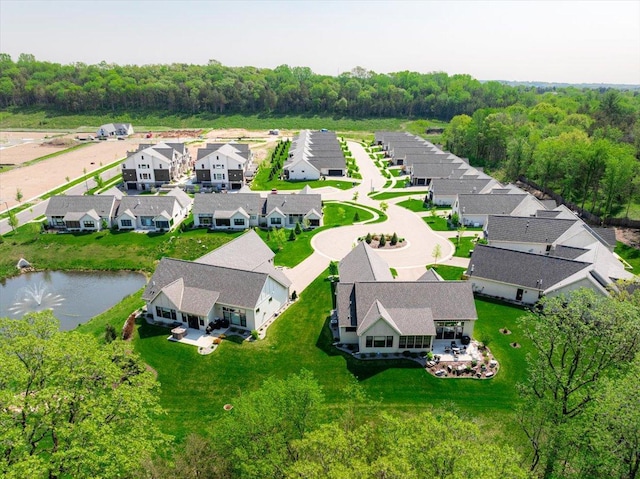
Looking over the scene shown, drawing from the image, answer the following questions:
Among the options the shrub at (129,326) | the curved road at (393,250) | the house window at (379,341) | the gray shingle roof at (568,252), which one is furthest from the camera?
the curved road at (393,250)

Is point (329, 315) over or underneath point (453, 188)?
underneath

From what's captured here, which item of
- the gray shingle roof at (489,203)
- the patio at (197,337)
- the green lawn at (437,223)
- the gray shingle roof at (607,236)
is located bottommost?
the patio at (197,337)

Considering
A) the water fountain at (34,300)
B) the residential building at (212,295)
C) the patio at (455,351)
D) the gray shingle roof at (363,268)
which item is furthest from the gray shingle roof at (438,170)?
the water fountain at (34,300)

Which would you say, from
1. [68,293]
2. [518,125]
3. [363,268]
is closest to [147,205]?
[68,293]

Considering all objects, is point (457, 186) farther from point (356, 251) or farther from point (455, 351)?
point (455, 351)

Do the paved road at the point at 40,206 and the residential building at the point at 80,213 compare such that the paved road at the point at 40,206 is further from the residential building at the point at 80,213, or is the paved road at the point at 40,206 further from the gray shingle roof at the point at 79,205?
the gray shingle roof at the point at 79,205

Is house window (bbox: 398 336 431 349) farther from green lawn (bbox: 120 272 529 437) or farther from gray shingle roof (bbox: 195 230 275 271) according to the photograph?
gray shingle roof (bbox: 195 230 275 271)

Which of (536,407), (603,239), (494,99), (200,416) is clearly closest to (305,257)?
(200,416)
